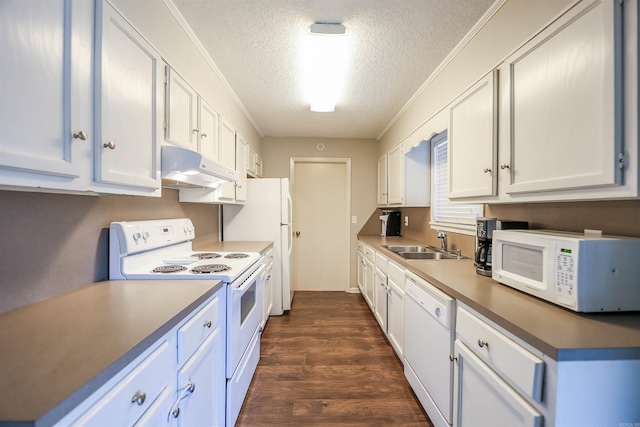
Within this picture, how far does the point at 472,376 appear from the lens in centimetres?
117

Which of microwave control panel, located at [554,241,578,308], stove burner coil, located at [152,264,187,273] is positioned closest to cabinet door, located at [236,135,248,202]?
stove burner coil, located at [152,264,187,273]

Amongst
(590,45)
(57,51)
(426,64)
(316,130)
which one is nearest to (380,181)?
(316,130)

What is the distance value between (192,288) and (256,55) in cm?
175

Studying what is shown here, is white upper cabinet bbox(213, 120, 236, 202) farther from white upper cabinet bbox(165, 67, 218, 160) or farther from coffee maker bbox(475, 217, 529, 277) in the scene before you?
coffee maker bbox(475, 217, 529, 277)

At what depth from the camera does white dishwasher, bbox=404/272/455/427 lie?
136 cm

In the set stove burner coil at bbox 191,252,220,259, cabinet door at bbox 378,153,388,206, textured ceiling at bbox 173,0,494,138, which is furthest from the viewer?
cabinet door at bbox 378,153,388,206

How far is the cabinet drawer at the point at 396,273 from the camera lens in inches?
82.2

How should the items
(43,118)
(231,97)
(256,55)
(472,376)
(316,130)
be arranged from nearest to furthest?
(43,118) < (472,376) < (256,55) < (231,97) < (316,130)

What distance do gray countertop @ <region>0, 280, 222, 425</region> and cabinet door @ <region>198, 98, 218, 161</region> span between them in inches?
43.2

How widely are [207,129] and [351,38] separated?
1.22 m

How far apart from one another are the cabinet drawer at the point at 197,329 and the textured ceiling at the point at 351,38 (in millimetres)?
1671

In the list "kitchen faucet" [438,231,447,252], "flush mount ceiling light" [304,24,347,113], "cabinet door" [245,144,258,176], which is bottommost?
"kitchen faucet" [438,231,447,252]

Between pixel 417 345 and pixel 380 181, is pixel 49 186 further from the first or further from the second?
pixel 380 181

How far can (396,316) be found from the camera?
2260 mm
